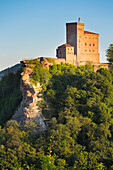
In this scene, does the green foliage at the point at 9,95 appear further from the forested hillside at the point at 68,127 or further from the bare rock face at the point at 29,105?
the bare rock face at the point at 29,105

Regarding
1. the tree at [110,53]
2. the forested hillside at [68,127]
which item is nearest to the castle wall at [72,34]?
the forested hillside at [68,127]

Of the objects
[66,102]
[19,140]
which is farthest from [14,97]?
[19,140]

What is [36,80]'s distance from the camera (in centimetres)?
4412

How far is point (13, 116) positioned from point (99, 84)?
14.5 m

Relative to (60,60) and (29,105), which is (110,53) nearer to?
(60,60)

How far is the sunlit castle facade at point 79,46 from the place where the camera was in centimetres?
Result: 5034

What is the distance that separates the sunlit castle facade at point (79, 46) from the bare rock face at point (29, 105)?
8.73 meters

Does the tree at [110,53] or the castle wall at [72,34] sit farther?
the tree at [110,53]

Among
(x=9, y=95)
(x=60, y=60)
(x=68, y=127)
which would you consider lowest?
(x=68, y=127)

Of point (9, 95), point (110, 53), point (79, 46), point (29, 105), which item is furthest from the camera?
point (110, 53)

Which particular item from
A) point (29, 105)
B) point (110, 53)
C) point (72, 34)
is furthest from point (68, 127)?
point (110, 53)

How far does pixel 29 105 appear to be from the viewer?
41.8 metres

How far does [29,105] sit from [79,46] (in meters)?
16.3

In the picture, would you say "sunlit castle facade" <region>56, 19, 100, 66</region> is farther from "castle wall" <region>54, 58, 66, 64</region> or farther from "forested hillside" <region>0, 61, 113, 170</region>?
"forested hillside" <region>0, 61, 113, 170</region>
